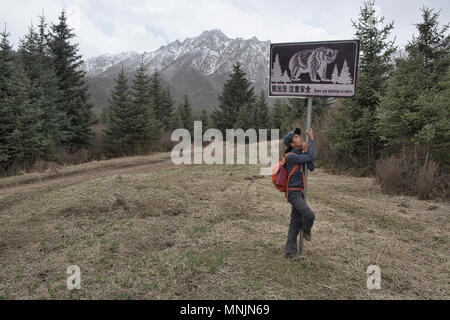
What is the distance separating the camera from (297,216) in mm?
4312

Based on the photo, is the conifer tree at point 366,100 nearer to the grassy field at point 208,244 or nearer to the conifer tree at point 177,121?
the grassy field at point 208,244

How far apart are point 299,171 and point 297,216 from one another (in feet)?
2.36

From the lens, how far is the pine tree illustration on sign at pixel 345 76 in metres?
3.97

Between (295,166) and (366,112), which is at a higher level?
(366,112)

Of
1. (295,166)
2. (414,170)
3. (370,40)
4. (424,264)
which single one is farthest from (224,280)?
(370,40)

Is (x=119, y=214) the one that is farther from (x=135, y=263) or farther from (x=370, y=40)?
(x=370, y=40)

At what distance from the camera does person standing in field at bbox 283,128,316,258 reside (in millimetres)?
3957

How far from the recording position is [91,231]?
5395 mm

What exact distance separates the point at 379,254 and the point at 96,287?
4310 mm

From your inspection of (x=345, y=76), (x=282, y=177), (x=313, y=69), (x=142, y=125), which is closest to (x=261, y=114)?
(x=142, y=125)

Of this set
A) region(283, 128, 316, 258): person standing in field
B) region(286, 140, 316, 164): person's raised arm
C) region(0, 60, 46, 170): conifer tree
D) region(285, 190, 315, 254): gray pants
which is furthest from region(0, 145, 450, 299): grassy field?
region(0, 60, 46, 170): conifer tree

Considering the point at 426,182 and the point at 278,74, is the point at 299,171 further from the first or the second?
the point at 426,182

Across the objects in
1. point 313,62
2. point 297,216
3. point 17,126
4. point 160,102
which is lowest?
point 297,216
